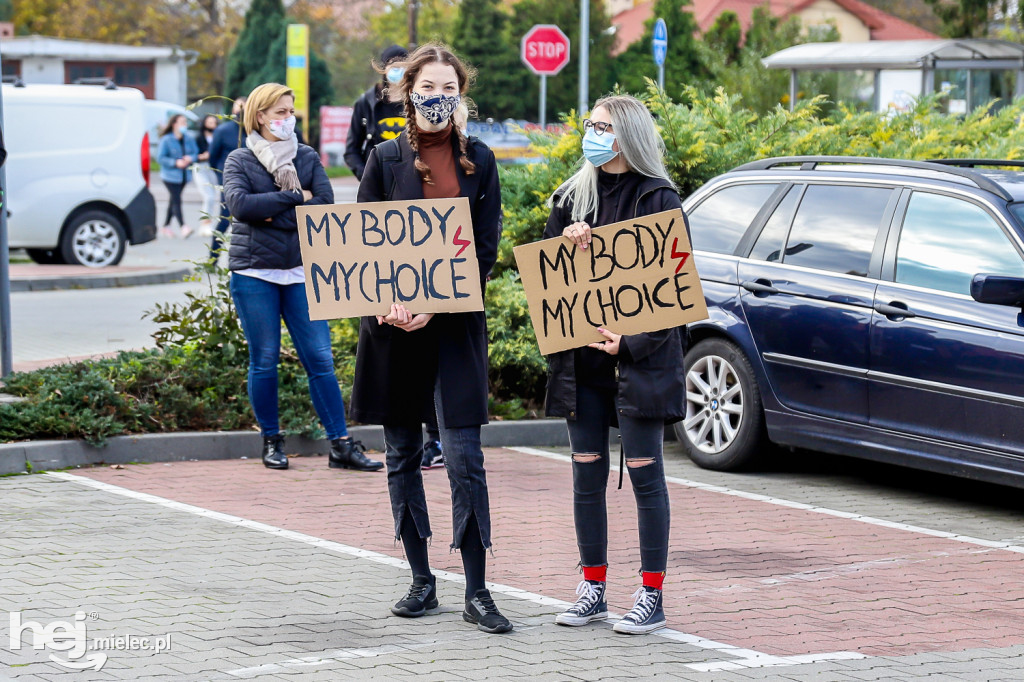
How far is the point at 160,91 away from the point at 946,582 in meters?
48.0

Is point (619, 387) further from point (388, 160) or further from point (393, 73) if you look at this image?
point (393, 73)

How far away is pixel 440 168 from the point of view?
5090 millimetres

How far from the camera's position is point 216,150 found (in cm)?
1753

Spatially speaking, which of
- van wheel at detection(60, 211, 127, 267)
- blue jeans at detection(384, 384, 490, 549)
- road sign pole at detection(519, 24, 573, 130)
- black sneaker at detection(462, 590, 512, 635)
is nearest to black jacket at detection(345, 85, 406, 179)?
blue jeans at detection(384, 384, 490, 549)

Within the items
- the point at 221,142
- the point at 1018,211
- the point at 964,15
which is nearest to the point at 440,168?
the point at 1018,211

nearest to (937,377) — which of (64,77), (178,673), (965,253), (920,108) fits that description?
(965,253)

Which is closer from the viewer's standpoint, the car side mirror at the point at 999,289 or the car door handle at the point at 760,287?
the car side mirror at the point at 999,289

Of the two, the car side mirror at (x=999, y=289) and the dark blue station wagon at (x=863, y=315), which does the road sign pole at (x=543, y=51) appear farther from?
the car side mirror at (x=999, y=289)

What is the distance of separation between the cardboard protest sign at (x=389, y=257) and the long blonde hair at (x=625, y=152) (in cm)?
41

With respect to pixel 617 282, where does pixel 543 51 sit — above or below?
above

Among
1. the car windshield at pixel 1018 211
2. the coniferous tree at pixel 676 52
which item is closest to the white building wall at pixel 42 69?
the coniferous tree at pixel 676 52

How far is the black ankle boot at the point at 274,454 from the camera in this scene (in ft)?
25.2

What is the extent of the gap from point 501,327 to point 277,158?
2.18m

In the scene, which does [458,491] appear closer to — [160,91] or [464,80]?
[464,80]
